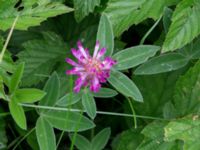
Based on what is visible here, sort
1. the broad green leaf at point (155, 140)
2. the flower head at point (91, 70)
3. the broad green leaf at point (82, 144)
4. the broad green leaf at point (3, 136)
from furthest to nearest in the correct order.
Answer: the broad green leaf at point (3, 136), the broad green leaf at point (82, 144), the broad green leaf at point (155, 140), the flower head at point (91, 70)

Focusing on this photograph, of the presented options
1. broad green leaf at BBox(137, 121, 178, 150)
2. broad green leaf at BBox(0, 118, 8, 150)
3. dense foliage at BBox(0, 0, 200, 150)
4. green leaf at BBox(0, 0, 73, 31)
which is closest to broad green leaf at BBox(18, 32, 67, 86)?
dense foliage at BBox(0, 0, 200, 150)

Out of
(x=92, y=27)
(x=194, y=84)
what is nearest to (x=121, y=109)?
(x=92, y=27)

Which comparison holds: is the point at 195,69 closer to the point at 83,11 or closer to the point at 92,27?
the point at 83,11

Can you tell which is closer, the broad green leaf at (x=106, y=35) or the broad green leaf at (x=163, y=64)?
the broad green leaf at (x=106, y=35)

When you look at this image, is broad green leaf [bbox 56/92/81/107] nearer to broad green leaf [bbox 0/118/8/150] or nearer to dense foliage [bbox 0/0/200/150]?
dense foliage [bbox 0/0/200/150]

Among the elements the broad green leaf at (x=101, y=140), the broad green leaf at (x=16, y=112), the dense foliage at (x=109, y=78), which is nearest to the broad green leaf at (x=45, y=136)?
the dense foliage at (x=109, y=78)

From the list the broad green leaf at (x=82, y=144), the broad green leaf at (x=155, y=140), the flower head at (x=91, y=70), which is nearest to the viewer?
the flower head at (x=91, y=70)

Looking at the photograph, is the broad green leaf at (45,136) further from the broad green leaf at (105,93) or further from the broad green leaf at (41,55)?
the broad green leaf at (41,55)

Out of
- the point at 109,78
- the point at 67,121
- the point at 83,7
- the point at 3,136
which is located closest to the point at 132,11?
the point at 83,7
